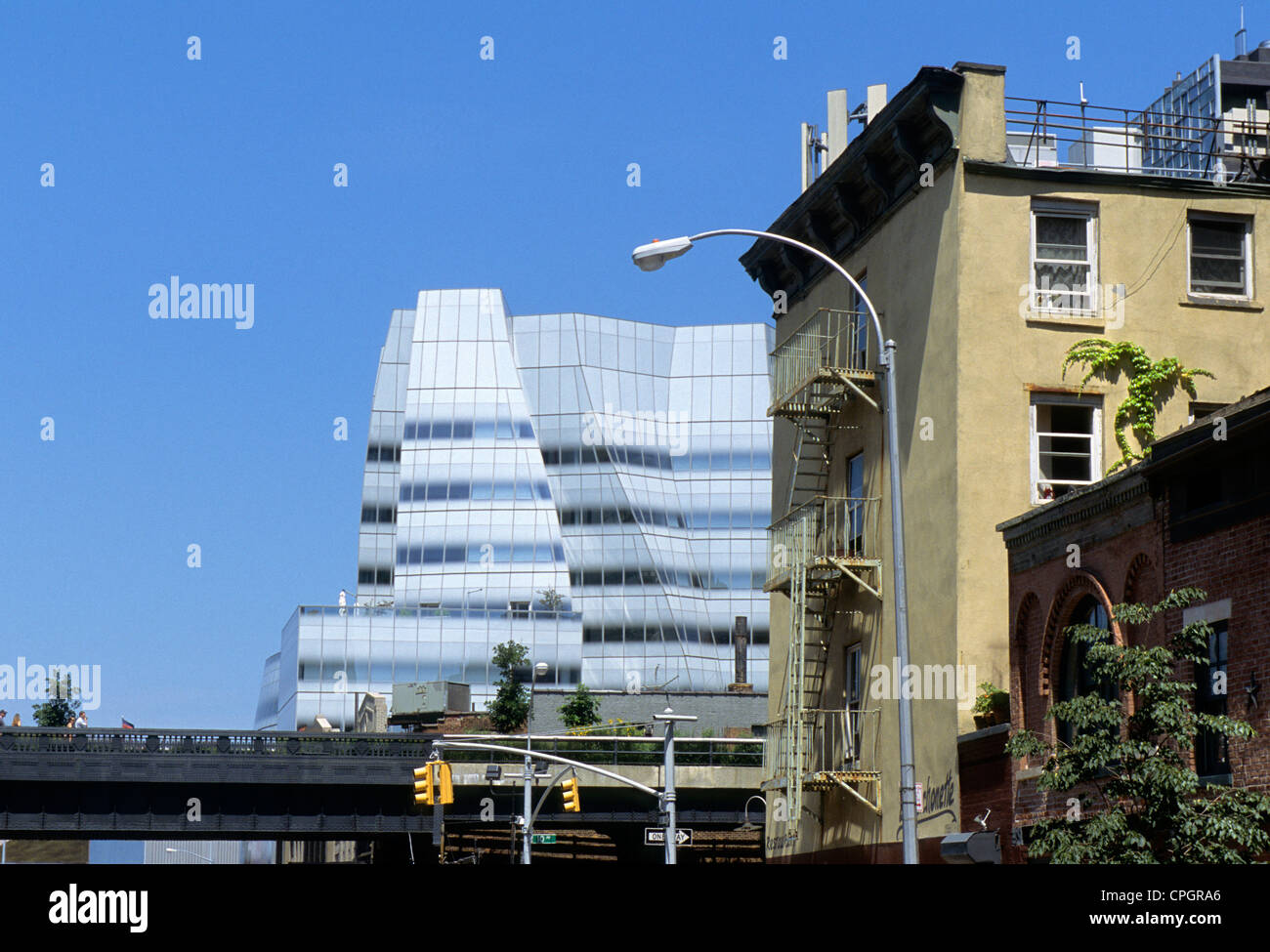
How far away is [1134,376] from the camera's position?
31.4 m

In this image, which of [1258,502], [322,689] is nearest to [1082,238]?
[1258,502]

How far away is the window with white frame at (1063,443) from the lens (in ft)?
102

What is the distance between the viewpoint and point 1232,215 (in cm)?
3256

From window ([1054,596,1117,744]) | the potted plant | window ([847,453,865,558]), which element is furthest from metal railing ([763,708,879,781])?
window ([1054,596,1117,744])

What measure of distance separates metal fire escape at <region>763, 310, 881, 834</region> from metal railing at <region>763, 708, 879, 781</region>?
23mm

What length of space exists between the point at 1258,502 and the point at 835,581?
52.8 feet

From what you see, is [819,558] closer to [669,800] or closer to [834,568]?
[834,568]

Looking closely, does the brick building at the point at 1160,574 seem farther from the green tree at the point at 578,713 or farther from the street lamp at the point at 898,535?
the green tree at the point at 578,713

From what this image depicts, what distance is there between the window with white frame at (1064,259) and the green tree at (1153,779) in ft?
39.1

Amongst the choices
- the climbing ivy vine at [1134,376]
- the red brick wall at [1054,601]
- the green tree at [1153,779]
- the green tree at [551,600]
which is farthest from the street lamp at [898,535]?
the green tree at [551,600]

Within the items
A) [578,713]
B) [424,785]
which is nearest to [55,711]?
[578,713]

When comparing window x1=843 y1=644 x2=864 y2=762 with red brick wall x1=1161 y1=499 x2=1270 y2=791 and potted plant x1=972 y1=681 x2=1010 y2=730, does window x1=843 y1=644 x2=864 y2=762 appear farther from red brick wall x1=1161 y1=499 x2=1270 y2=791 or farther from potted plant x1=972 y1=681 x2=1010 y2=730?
red brick wall x1=1161 y1=499 x2=1270 y2=791

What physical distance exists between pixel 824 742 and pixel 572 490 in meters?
121
